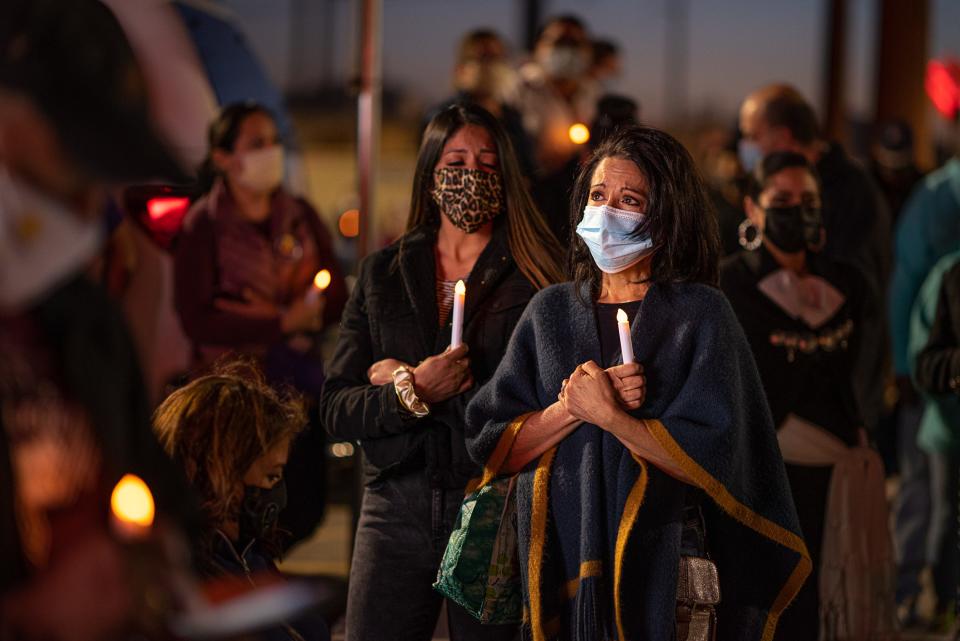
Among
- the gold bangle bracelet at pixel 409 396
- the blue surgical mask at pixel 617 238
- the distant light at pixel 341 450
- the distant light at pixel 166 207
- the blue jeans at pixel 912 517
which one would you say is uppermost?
the blue surgical mask at pixel 617 238

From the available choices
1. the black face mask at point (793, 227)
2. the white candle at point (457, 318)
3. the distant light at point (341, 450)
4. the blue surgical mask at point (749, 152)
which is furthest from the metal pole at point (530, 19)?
the white candle at point (457, 318)

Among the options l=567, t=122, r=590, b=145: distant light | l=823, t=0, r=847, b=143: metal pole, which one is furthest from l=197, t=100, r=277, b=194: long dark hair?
l=823, t=0, r=847, b=143: metal pole

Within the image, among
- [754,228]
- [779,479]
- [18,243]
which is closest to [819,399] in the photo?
[754,228]

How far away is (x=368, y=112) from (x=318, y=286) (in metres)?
0.91

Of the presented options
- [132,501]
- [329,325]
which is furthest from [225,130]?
[132,501]

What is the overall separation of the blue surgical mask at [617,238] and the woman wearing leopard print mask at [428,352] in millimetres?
550

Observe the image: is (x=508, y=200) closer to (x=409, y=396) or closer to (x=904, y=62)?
(x=409, y=396)

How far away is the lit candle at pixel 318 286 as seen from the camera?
6.42 m

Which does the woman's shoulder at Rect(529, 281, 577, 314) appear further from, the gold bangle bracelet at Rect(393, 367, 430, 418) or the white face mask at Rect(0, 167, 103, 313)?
the white face mask at Rect(0, 167, 103, 313)

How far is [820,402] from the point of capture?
17.0 feet

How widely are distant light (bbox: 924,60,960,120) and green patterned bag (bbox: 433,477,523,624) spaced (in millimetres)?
5406

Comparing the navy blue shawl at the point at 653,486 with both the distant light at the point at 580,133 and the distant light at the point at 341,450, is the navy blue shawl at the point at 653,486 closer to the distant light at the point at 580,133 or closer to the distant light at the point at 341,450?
the distant light at the point at 580,133

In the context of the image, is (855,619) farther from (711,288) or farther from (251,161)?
(251,161)

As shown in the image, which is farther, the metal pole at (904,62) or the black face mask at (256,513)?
the metal pole at (904,62)
